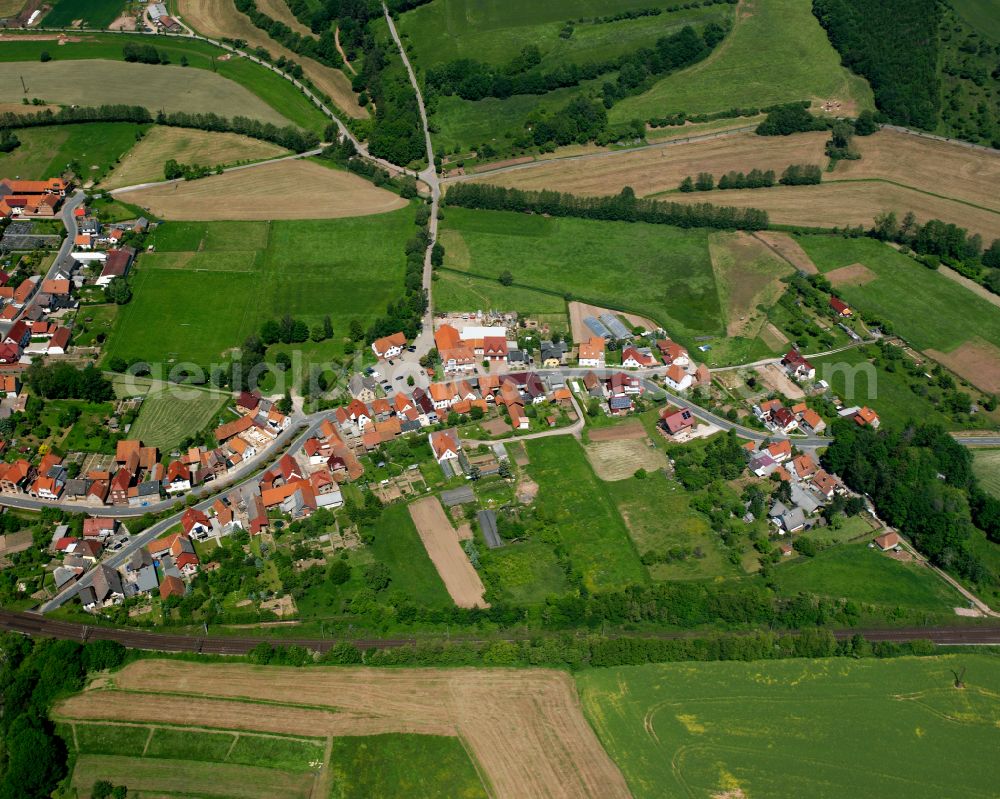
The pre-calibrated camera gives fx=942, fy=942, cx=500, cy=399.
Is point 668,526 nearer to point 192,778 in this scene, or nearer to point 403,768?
point 403,768

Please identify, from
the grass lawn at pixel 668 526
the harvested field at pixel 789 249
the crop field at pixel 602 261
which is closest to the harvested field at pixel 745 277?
the harvested field at pixel 789 249

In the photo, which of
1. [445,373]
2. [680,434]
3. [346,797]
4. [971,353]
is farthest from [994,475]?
[346,797]

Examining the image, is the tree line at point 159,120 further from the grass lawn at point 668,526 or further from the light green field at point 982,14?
the light green field at point 982,14

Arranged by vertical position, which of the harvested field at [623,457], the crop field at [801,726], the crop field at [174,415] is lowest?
the crop field at [801,726]

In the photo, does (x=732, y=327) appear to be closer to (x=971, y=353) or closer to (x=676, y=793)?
(x=971, y=353)

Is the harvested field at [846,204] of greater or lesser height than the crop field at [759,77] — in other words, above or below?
below
